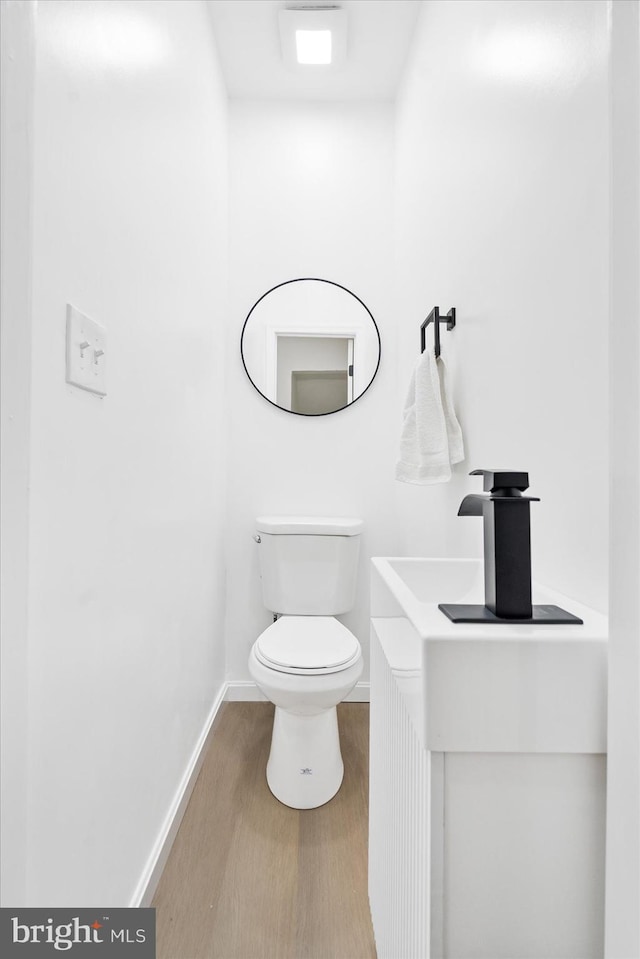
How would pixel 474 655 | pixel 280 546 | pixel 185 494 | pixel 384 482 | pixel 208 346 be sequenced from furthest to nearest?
1. pixel 384 482
2. pixel 280 546
3. pixel 208 346
4. pixel 185 494
5. pixel 474 655

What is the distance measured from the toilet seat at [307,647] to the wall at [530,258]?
42cm

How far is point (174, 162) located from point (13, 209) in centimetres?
93

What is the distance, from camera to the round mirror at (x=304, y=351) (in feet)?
7.16

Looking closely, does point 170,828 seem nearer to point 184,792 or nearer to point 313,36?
point 184,792

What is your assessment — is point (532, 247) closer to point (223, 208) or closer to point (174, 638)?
point (174, 638)

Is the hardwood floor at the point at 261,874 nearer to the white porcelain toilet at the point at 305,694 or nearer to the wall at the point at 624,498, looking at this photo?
the white porcelain toilet at the point at 305,694

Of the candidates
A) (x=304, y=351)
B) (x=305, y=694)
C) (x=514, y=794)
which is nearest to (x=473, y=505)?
(x=514, y=794)

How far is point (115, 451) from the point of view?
0.97m

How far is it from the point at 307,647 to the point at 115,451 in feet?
2.93

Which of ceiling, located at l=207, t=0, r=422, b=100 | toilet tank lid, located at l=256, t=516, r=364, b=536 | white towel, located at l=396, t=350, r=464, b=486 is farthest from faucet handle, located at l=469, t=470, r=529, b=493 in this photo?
ceiling, located at l=207, t=0, r=422, b=100

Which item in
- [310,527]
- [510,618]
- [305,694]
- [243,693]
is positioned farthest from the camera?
[243,693]

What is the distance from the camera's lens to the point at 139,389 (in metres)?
1.12

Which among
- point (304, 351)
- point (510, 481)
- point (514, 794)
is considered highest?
point (304, 351)

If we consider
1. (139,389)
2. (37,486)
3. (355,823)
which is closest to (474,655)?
(37,486)
